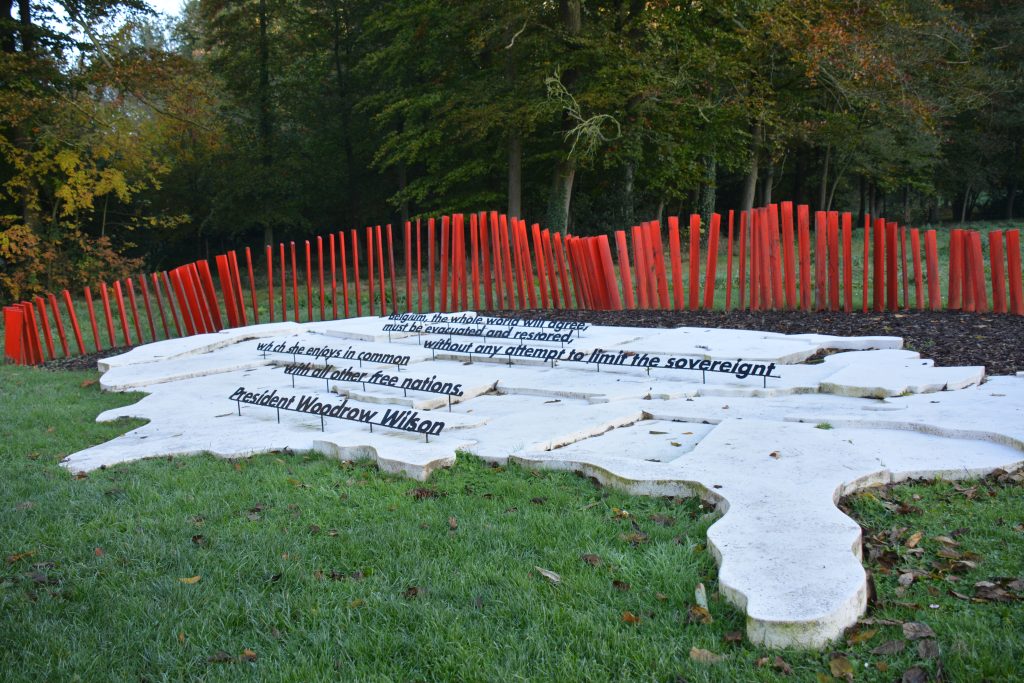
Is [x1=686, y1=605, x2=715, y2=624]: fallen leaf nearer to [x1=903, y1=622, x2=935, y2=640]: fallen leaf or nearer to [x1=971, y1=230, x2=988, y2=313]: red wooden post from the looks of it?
[x1=903, y1=622, x2=935, y2=640]: fallen leaf

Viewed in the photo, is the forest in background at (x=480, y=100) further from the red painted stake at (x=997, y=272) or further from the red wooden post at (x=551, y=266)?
the red painted stake at (x=997, y=272)

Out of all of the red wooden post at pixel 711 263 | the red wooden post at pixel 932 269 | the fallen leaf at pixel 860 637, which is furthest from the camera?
the red wooden post at pixel 711 263

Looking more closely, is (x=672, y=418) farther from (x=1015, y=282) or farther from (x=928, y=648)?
(x=1015, y=282)

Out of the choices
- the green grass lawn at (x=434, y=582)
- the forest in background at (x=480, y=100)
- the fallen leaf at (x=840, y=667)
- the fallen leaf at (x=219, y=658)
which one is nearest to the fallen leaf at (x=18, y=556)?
the green grass lawn at (x=434, y=582)

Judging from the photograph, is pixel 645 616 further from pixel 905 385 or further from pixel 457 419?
pixel 905 385

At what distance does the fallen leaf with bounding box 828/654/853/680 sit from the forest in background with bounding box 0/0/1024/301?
16337mm

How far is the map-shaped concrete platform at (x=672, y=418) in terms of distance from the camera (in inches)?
128

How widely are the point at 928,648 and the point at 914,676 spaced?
176 mm

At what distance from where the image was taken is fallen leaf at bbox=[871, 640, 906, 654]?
2578 mm

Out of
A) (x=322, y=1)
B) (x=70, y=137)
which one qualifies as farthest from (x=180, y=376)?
(x=322, y=1)

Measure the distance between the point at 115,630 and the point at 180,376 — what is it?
19.8 ft

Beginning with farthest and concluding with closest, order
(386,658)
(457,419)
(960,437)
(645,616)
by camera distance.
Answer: (457,419)
(960,437)
(645,616)
(386,658)

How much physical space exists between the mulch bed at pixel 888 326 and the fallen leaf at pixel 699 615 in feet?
14.9

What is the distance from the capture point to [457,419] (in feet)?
18.8
